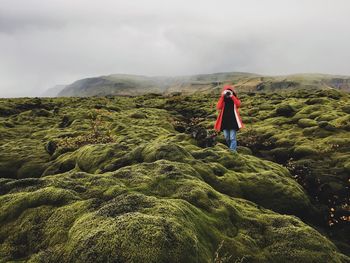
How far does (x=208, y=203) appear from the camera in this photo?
430 inches

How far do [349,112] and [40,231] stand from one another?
35.6m

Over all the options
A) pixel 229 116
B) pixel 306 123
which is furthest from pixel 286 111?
pixel 229 116

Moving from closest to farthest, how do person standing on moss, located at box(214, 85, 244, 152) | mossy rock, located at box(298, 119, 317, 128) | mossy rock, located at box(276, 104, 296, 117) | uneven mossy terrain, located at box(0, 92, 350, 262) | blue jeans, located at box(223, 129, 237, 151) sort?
uneven mossy terrain, located at box(0, 92, 350, 262), blue jeans, located at box(223, 129, 237, 151), person standing on moss, located at box(214, 85, 244, 152), mossy rock, located at box(298, 119, 317, 128), mossy rock, located at box(276, 104, 296, 117)

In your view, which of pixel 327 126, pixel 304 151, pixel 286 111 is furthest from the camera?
pixel 286 111

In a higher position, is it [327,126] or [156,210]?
[156,210]

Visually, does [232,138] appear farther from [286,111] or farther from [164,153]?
[286,111]

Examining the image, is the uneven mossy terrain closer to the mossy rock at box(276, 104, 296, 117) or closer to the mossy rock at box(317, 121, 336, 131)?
the mossy rock at box(317, 121, 336, 131)

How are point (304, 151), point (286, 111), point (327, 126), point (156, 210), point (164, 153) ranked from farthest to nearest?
point (286, 111)
point (327, 126)
point (304, 151)
point (164, 153)
point (156, 210)

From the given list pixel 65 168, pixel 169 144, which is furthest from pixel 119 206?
pixel 65 168

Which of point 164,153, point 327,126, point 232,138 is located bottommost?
point 327,126

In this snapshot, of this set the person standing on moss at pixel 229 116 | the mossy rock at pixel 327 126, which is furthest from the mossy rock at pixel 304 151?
the mossy rock at pixel 327 126

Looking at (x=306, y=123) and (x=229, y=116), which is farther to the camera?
(x=306, y=123)

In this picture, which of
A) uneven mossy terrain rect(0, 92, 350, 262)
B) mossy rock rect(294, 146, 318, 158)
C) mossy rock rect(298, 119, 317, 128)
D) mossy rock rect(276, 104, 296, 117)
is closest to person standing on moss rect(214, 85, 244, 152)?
mossy rock rect(294, 146, 318, 158)

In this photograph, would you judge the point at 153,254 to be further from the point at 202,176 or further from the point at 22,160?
the point at 22,160
